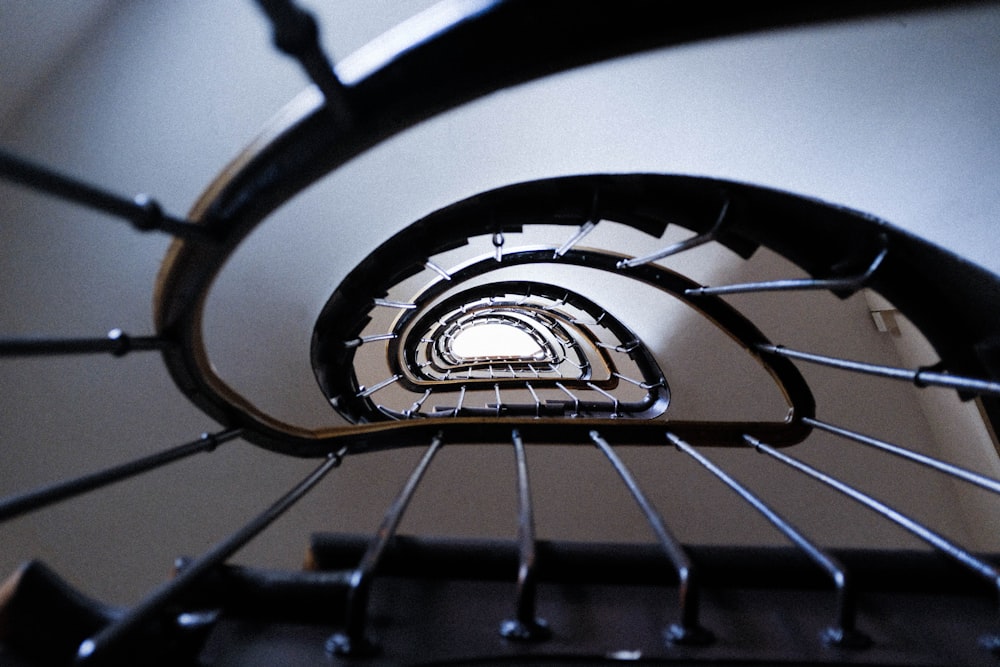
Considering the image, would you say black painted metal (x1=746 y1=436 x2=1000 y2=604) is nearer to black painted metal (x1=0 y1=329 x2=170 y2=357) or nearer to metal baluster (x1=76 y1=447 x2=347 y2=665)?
metal baluster (x1=76 y1=447 x2=347 y2=665)

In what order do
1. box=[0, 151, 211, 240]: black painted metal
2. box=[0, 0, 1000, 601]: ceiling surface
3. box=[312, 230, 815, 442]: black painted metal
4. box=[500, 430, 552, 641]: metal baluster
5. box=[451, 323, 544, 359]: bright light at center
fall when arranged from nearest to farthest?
box=[0, 151, 211, 240]: black painted metal
box=[500, 430, 552, 641]: metal baluster
box=[0, 0, 1000, 601]: ceiling surface
box=[312, 230, 815, 442]: black painted metal
box=[451, 323, 544, 359]: bright light at center

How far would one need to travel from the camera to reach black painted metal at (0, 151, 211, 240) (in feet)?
1.79

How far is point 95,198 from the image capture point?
0.60 meters

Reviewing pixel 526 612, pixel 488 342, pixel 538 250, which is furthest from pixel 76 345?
pixel 488 342

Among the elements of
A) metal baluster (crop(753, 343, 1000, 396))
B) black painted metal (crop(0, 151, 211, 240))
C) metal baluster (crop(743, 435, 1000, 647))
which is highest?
black painted metal (crop(0, 151, 211, 240))

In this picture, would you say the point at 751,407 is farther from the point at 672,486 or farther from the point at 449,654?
A: the point at 449,654

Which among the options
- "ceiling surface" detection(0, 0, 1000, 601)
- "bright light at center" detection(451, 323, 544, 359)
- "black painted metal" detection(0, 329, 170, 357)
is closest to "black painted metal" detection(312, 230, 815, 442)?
"ceiling surface" detection(0, 0, 1000, 601)

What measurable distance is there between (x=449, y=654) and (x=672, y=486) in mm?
2411

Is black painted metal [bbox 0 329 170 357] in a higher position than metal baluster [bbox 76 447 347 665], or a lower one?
higher

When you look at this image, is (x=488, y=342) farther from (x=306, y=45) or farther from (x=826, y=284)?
(x=306, y=45)

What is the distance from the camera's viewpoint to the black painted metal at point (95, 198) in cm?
55

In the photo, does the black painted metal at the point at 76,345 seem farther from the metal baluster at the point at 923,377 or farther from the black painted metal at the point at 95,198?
the metal baluster at the point at 923,377

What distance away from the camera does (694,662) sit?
75cm

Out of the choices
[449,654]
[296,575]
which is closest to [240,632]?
[296,575]
